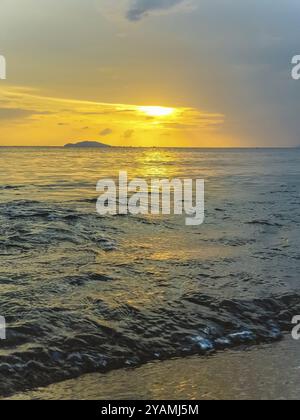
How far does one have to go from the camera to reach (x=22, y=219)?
1402cm

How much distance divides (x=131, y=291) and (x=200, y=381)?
2921 mm

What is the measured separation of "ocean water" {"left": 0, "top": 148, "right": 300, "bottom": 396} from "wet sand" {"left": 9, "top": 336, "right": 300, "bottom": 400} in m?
0.25

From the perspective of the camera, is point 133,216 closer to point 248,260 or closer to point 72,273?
point 248,260

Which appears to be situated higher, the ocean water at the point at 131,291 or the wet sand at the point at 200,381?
the ocean water at the point at 131,291

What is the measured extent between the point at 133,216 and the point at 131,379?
34.8ft

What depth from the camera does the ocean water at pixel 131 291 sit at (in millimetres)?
5750

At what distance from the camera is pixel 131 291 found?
304 inches

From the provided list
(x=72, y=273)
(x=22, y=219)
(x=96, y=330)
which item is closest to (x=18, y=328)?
(x=96, y=330)

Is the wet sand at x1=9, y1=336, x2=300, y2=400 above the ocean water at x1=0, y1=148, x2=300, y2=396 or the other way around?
the other way around

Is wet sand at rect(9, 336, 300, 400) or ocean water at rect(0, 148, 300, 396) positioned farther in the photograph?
ocean water at rect(0, 148, 300, 396)

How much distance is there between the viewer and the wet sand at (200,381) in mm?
4676

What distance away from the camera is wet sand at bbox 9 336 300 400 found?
4.68 meters

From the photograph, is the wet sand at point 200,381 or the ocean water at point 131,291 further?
the ocean water at point 131,291

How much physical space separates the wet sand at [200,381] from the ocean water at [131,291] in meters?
0.25
